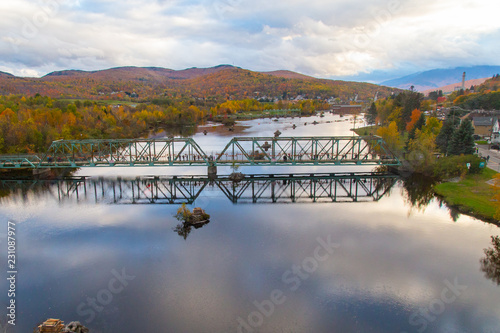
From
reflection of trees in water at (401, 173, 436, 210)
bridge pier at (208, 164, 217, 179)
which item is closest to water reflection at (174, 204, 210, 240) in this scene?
bridge pier at (208, 164, 217, 179)

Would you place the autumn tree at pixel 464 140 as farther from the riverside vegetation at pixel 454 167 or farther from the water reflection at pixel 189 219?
the water reflection at pixel 189 219

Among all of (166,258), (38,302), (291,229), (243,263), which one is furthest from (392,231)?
(38,302)

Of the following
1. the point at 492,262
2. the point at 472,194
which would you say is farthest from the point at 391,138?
the point at 492,262

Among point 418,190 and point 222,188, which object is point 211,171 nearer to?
point 222,188

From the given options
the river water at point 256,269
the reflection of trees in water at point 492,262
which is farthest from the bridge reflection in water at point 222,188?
the reflection of trees in water at point 492,262

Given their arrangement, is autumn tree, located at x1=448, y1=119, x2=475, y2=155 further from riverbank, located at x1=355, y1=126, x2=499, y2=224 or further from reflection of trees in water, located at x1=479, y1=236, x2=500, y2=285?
reflection of trees in water, located at x1=479, y1=236, x2=500, y2=285
